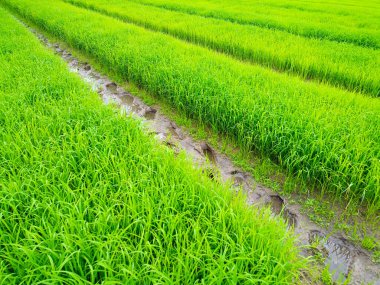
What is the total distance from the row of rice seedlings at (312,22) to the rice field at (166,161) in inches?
91.1

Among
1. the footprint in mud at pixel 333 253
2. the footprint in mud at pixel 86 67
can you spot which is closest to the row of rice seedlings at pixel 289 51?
the footprint in mud at pixel 86 67

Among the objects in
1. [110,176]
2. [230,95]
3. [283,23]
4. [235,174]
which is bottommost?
[235,174]

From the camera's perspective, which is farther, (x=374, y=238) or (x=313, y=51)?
(x=313, y=51)

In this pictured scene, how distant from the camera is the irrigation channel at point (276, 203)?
233 centimetres

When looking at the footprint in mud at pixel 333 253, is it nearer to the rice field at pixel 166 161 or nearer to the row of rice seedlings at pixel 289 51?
the rice field at pixel 166 161

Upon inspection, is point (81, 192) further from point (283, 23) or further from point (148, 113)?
point (283, 23)

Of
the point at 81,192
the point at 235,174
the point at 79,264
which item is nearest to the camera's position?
the point at 79,264

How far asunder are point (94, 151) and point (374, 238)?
2.83m

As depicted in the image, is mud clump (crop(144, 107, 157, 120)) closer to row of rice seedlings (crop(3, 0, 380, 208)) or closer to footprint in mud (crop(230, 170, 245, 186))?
row of rice seedlings (crop(3, 0, 380, 208))

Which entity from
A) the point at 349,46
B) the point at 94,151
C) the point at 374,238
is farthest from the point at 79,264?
the point at 349,46

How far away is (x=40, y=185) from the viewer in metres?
2.35

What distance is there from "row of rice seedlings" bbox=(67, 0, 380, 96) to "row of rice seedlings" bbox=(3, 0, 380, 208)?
52.2 inches

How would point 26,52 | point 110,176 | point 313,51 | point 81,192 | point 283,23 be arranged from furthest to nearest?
point 283,23, point 313,51, point 26,52, point 110,176, point 81,192

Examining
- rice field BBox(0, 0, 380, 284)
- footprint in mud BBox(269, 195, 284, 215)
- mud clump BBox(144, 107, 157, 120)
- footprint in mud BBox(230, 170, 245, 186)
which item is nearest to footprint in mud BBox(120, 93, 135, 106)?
rice field BBox(0, 0, 380, 284)
